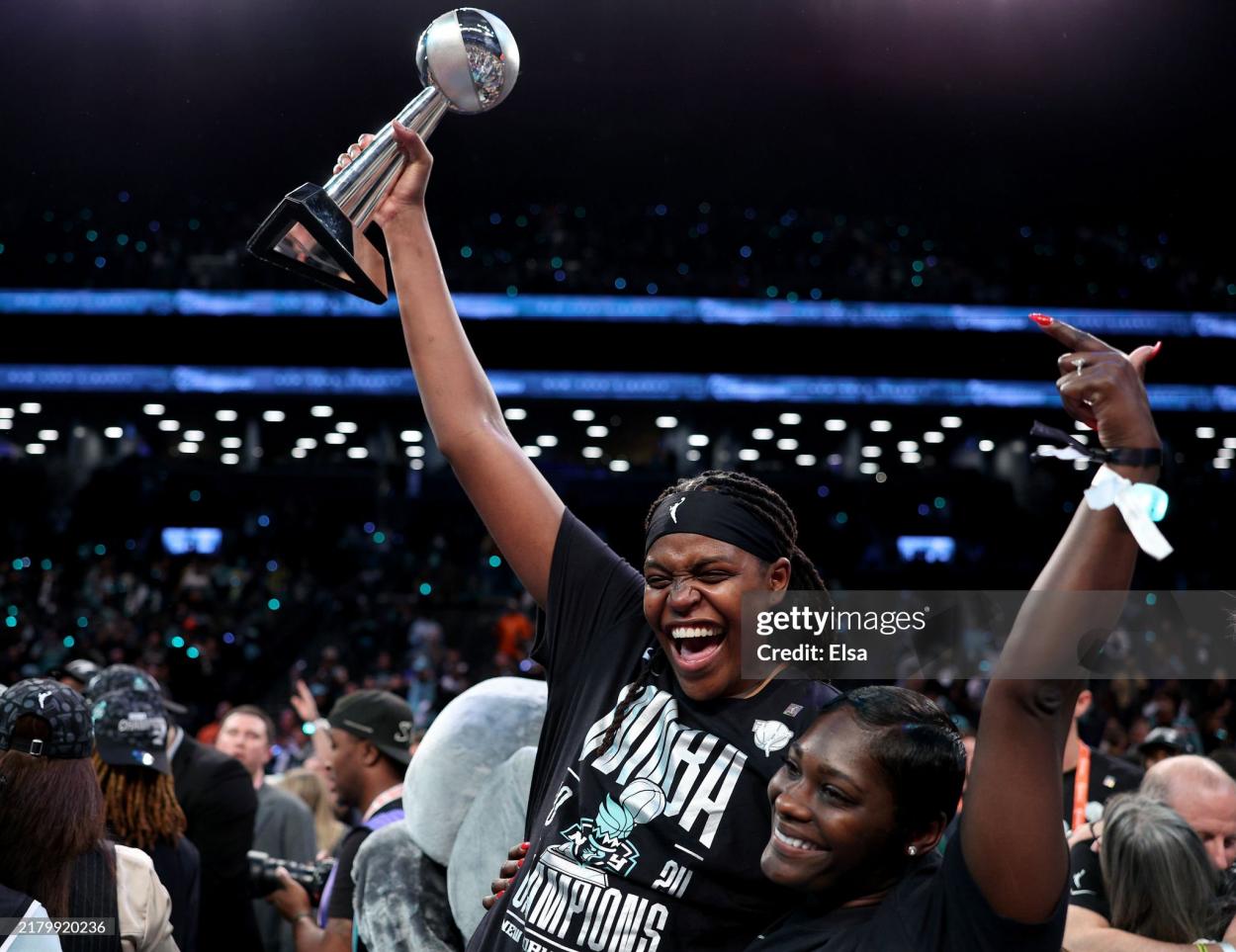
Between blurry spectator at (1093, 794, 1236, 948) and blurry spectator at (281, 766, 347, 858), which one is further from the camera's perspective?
blurry spectator at (281, 766, 347, 858)

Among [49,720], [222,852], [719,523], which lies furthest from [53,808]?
[222,852]

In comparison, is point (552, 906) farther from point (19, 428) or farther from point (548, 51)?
point (19, 428)

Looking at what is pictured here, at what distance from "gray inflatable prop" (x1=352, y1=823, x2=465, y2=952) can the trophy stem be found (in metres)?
1.13

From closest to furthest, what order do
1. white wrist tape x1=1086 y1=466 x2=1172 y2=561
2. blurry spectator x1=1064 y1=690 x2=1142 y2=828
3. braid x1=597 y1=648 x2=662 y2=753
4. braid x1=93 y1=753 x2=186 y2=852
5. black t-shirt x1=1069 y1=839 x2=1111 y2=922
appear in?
1. white wrist tape x1=1086 y1=466 x2=1172 y2=561
2. braid x1=597 y1=648 x2=662 y2=753
3. black t-shirt x1=1069 y1=839 x2=1111 y2=922
4. braid x1=93 y1=753 x2=186 y2=852
5. blurry spectator x1=1064 y1=690 x2=1142 y2=828

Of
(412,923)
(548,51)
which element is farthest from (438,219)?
A: (412,923)

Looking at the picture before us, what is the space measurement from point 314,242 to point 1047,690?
0.85m

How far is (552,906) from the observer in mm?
1273

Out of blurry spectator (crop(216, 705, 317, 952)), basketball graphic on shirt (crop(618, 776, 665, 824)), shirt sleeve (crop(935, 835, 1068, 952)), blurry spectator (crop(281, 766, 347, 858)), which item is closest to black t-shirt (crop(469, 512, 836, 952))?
basketball graphic on shirt (crop(618, 776, 665, 824))

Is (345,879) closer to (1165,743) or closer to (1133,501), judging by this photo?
(1133,501)

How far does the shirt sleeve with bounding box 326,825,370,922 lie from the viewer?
256 cm

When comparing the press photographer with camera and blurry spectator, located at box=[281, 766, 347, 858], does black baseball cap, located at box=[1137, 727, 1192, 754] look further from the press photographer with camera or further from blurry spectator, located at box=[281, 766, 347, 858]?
blurry spectator, located at box=[281, 766, 347, 858]

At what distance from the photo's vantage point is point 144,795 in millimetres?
2449

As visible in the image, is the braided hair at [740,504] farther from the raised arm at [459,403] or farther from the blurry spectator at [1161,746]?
the blurry spectator at [1161,746]

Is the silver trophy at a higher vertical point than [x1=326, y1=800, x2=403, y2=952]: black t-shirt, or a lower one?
higher
